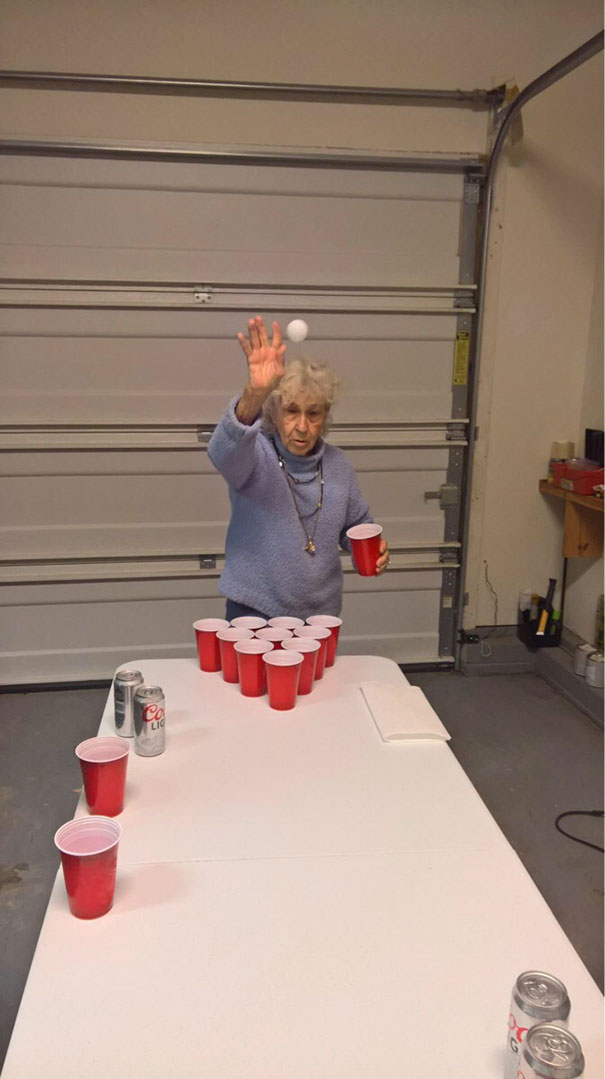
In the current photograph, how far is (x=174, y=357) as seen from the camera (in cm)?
392

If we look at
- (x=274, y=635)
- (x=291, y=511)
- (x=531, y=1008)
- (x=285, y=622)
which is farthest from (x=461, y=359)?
(x=531, y=1008)

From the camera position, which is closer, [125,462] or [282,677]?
[282,677]

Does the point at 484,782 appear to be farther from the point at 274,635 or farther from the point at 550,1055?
the point at 550,1055

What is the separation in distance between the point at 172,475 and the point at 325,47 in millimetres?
2236

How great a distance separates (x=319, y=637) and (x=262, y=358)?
0.77m

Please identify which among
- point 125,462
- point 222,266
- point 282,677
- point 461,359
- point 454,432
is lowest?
point 282,677

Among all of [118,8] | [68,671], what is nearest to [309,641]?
[68,671]

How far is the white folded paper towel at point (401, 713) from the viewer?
5.96 ft

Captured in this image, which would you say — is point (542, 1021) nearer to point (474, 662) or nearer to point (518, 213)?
point (474, 662)

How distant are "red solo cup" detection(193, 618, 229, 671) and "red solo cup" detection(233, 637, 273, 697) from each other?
16cm

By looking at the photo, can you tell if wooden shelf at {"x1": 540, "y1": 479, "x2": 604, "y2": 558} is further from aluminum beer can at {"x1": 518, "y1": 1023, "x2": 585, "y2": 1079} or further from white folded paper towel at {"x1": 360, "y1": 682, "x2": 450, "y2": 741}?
aluminum beer can at {"x1": 518, "y1": 1023, "x2": 585, "y2": 1079}

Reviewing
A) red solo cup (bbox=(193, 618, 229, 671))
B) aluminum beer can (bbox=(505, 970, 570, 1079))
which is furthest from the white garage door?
aluminum beer can (bbox=(505, 970, 570, 1079))

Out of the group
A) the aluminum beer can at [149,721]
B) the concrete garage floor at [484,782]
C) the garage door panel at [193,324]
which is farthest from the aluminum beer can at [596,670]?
the aluminum beer can at [149,721]

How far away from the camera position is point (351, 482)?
2.40 m
